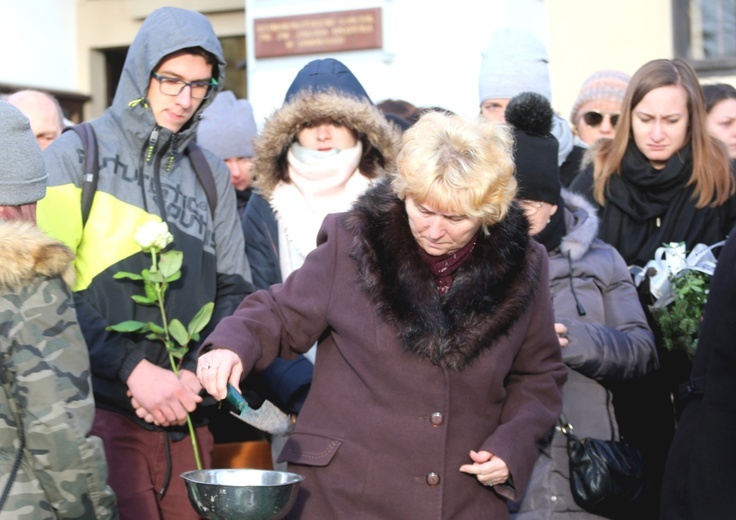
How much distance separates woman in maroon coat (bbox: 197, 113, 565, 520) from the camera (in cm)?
323

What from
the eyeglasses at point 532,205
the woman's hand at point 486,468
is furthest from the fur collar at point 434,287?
the eyeglasses at point 532,205

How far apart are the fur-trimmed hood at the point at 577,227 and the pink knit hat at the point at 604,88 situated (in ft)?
6.99

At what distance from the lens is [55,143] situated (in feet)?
13.0

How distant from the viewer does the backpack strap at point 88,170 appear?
153 inches

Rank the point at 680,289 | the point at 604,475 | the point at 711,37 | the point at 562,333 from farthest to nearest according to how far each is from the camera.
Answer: the point at 711,37 < the point at 680,289 < the point at 562,333 < the point at 604,475

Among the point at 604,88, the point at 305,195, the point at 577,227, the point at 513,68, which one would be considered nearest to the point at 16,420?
the point at 305,195

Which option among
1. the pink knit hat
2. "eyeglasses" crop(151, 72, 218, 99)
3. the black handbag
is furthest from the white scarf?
the pink knit hat

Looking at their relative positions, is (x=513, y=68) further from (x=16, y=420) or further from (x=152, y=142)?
(x=16, y=420)

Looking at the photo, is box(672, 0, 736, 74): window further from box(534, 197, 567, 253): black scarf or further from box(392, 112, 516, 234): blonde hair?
box(392, 112, 516, 234): blonde hair

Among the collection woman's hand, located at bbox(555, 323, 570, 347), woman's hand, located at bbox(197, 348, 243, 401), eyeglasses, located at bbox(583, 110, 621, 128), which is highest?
eyeglasses, located at bbox(583, 110, 621, 128)

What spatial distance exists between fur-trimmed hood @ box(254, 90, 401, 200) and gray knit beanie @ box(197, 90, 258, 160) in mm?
1767

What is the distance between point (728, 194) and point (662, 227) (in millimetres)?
309

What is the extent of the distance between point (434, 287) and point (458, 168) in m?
0.35

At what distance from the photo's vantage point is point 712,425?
335 cm
